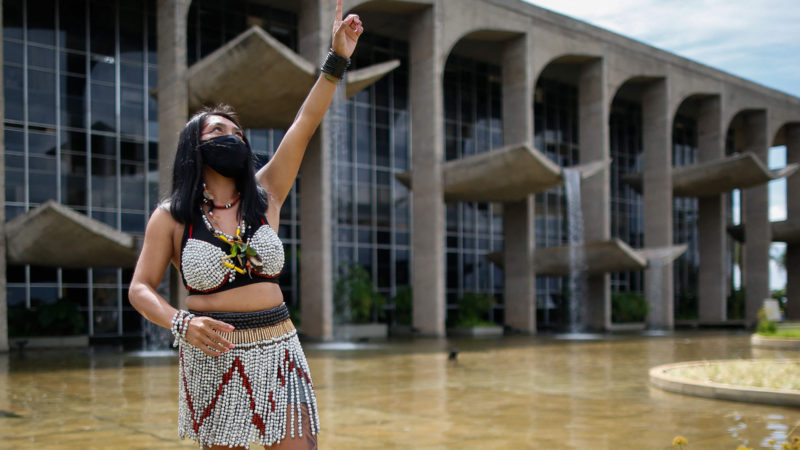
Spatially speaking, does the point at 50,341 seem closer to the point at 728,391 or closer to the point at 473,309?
the point at 473,309

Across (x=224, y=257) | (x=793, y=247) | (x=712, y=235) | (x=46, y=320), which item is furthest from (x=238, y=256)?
(x=793, y=247)

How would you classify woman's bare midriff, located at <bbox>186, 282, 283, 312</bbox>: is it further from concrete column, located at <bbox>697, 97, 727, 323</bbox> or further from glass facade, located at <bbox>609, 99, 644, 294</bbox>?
glass facade, located at <bbox>609, 99, 644, 294</bbox>

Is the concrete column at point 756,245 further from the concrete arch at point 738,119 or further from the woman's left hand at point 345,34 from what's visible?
the woman's left hand at point 345,34

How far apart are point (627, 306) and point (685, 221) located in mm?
16106

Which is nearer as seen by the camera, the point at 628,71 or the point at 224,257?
the point at 224,257

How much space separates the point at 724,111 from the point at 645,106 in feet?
17.2

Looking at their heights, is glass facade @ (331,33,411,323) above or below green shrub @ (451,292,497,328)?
above

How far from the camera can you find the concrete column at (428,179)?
28.1 metres

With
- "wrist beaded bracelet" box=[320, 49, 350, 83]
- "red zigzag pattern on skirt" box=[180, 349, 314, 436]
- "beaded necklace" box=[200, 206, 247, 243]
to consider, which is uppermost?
"wrist beaded bracelet" box=[320, 49, 350, 83]

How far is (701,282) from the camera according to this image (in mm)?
41375

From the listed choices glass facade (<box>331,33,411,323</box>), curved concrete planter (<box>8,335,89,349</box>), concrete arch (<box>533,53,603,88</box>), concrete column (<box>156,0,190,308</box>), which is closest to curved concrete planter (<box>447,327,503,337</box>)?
glass facade (<box>331,33,411,323</box>)

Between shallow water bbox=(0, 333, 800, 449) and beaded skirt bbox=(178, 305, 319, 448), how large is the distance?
12.4 feet

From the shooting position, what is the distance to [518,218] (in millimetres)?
32344

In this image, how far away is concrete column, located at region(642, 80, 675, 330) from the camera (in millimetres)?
37656
